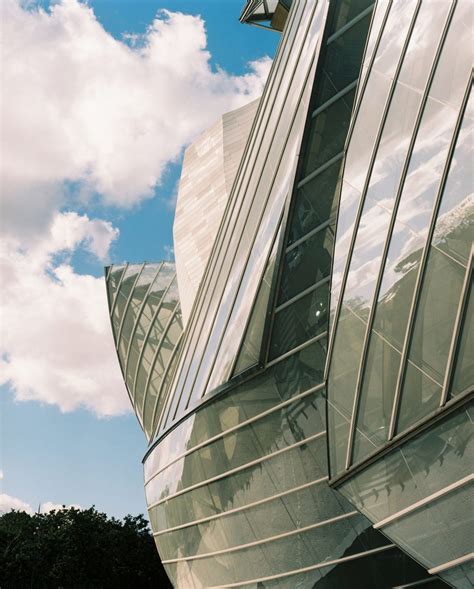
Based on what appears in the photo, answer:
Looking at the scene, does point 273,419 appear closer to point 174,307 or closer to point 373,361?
point 373,361

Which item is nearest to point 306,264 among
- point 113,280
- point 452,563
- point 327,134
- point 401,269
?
point 327,134

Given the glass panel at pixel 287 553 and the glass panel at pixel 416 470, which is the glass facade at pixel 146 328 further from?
the glass panel at pixel 416 470

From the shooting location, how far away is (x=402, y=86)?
1316cm

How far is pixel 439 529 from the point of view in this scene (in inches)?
433

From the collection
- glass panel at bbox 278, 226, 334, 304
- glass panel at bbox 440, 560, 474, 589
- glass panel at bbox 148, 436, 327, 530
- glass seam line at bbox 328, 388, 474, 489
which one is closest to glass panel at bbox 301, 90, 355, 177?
glass panel at bbox 278, 226, 334, 304

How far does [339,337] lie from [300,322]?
3919 mm

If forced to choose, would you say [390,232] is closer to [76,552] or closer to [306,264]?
[306,264]

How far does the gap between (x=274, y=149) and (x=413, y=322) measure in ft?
37.0

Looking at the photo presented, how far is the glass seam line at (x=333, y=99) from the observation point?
1850cm

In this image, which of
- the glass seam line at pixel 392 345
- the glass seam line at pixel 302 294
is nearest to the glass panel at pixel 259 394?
the glass seam line at pixel 302 294

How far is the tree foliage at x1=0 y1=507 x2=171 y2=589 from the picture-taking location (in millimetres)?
63344

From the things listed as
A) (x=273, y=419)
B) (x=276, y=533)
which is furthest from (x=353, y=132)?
(x=276, y=533)

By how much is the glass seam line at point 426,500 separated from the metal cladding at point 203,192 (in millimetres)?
24775

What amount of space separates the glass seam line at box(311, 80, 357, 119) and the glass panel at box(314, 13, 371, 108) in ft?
0.33
